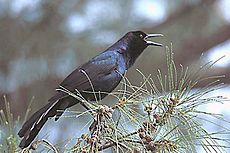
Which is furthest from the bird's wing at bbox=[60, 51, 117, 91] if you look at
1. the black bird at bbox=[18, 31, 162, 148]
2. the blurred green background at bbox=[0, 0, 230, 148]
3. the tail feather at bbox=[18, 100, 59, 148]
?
the blurred green background at bbox=[0, 0, 230, 148]

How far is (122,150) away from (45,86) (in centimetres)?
145

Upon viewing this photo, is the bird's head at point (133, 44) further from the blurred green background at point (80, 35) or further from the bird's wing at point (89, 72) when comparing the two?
the blurred green background at point (80, 35)

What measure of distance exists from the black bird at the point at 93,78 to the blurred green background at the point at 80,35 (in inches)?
19.5

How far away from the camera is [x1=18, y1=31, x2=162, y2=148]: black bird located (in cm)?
146

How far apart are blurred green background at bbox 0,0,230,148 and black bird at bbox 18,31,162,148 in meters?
0.50

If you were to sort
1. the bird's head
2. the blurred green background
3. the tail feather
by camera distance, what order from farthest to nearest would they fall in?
the blurred green background < the bird's head < the tail feather

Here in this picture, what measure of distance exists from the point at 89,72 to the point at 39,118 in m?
0.31

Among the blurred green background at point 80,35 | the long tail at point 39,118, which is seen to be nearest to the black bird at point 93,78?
the long tail at point 39,118

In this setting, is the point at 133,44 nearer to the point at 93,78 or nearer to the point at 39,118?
the point at 93,78

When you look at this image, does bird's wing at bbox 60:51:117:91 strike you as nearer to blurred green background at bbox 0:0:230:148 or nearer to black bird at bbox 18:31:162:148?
black bird at bbox 18:31:162:148

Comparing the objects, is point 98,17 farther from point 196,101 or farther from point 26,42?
point 196,101

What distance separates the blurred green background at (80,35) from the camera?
2533mm

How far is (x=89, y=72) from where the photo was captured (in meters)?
1.73

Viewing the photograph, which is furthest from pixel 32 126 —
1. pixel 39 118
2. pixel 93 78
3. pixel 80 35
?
pixel 80 35
